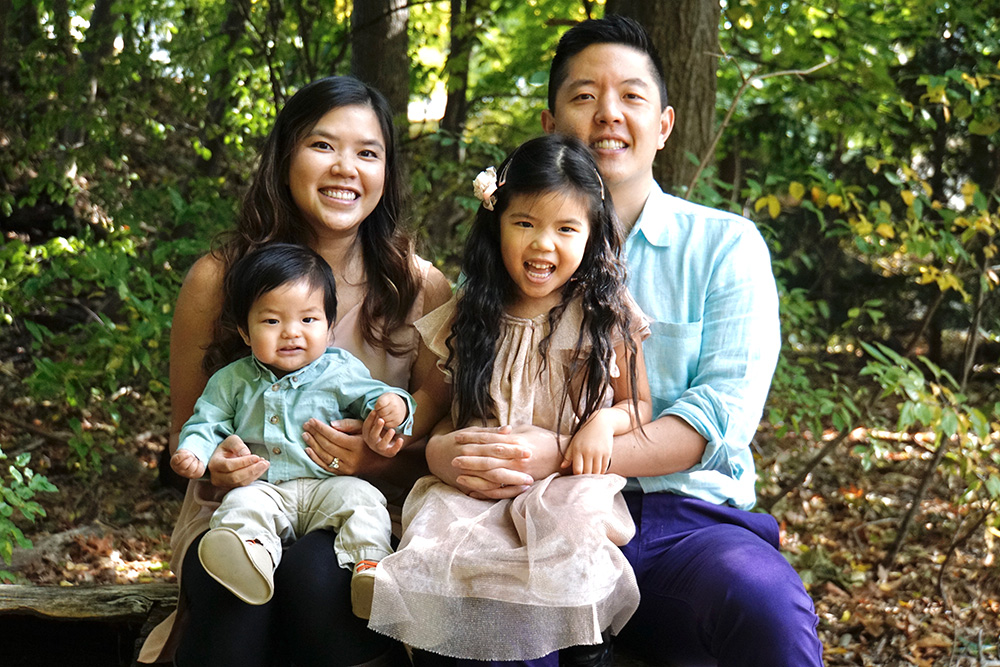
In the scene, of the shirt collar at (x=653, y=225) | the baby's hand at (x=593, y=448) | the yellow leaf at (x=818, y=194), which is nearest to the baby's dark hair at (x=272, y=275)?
the baby's hand at (x=593, y=448)

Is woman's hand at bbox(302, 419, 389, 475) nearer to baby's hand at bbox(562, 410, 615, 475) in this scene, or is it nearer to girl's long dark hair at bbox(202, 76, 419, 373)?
girl's long dark hair at bbox(202, 76, 419, 373)

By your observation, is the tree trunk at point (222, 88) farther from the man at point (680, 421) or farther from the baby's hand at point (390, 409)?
the baby's hand at point (390, 409)

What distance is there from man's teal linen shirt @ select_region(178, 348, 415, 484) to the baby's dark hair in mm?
143

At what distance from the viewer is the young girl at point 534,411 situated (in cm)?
205

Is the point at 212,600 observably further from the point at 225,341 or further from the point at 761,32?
the point at 761,32

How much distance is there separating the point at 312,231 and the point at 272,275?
0.44 meters

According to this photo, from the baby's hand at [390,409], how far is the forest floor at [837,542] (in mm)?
2212

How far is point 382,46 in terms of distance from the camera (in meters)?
4.80

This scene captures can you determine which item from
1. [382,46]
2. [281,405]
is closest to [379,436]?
[281,405]

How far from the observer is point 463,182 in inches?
202

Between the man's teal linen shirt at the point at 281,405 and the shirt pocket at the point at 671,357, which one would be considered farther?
the shirt pocket at the point at 671,357

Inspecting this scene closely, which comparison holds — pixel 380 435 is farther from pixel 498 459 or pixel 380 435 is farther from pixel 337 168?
pixel 337 168

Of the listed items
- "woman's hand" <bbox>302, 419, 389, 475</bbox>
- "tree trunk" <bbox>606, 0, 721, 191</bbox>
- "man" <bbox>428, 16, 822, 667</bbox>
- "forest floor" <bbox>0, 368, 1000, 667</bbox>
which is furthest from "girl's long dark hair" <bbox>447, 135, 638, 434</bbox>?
"forest floor" <bbox>0, 368, 1000, 667</bbox>

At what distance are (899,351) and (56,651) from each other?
6.17m
